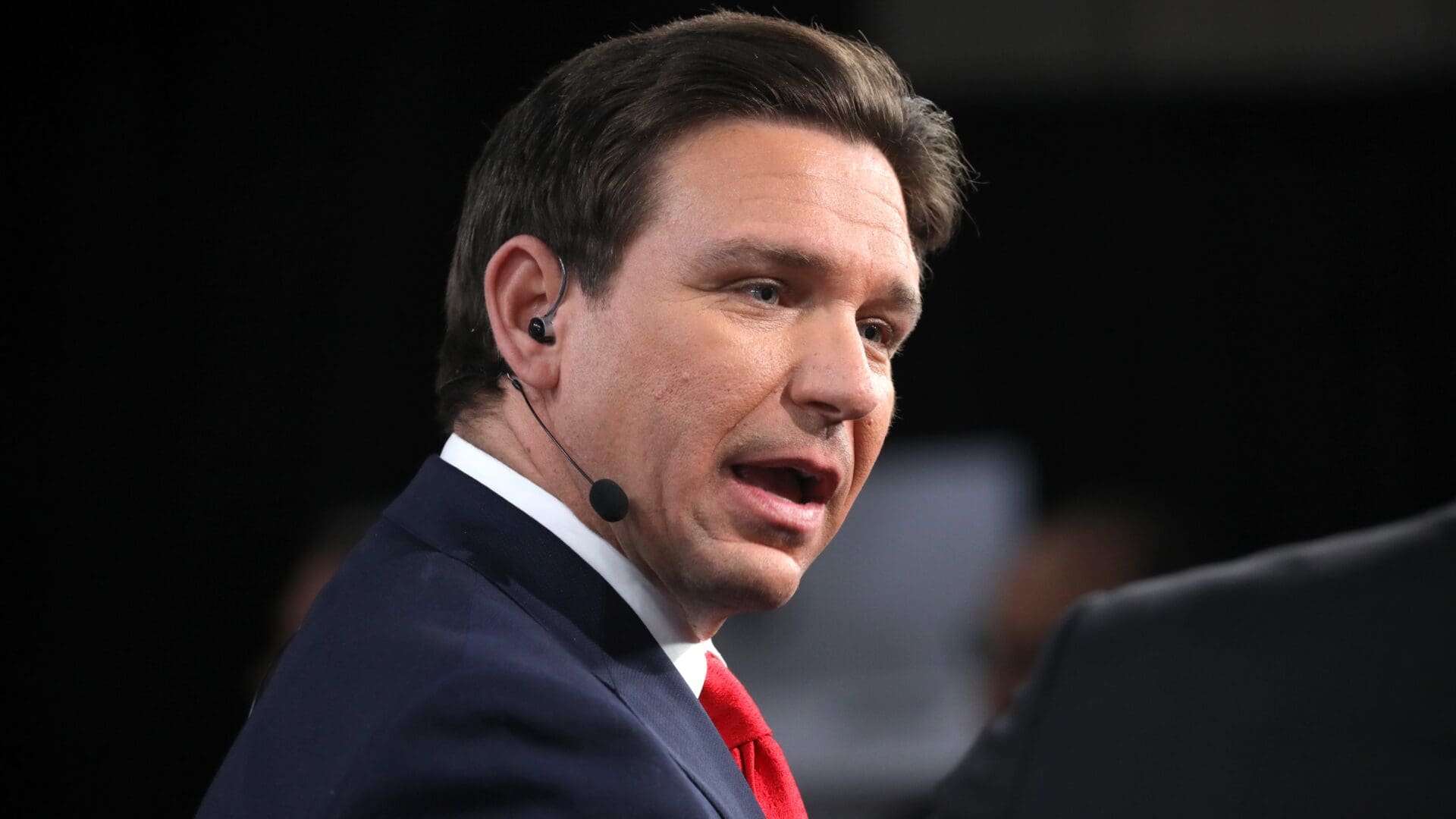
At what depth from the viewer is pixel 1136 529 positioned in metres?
3.40

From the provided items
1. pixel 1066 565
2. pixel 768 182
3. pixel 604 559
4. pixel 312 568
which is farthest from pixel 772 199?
pixel 312 568

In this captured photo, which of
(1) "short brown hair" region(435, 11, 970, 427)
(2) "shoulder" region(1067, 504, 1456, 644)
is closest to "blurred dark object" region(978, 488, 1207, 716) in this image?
(1) "short brown hair" region(435, 11, 970, 427)

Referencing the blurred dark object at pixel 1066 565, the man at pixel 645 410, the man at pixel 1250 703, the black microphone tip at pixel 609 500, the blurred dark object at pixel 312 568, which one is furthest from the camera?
the blurred dark object at pixel 312 568

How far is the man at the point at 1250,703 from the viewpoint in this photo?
0.70m

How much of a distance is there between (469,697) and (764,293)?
1.83ft

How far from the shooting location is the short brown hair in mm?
1515

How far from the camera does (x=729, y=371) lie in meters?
1.43

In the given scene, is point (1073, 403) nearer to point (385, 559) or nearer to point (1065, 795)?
point (385, 559)

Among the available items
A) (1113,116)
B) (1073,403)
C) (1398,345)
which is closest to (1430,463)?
(1398,345)

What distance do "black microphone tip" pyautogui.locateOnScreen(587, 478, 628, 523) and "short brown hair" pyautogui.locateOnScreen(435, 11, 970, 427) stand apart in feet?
0.70

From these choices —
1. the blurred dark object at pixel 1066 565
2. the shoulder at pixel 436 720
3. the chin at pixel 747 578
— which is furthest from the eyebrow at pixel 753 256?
the blurred dark object at pixel 1066 565

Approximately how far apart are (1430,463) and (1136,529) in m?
1.59

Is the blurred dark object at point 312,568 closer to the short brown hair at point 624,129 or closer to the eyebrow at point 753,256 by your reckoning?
the short brown hair at point 624,129

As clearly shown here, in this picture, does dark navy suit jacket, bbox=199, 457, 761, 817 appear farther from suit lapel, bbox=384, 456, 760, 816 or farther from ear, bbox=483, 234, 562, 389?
ear, bbox=483, 234, 562, 389
